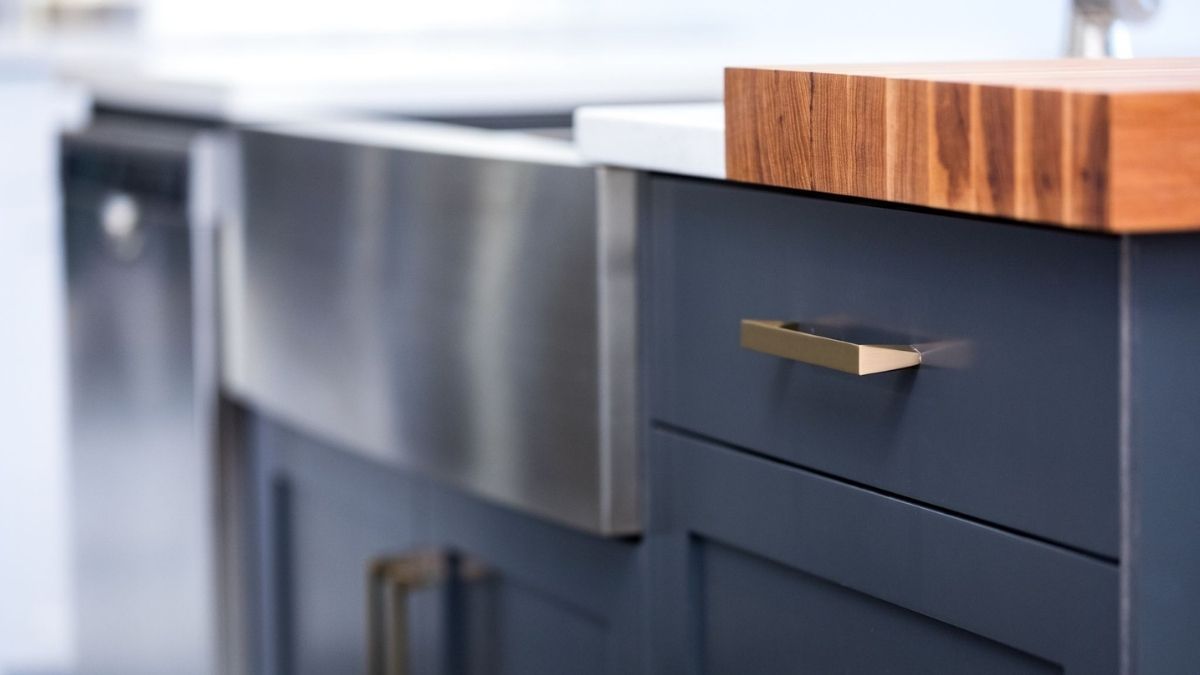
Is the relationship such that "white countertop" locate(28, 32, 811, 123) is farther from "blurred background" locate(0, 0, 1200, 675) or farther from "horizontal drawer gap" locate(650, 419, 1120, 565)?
"horizontal drawer gap" locate(650, 419, 1120, 565)

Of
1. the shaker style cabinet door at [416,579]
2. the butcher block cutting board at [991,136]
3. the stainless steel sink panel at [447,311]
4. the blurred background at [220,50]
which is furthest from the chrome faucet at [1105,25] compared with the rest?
the blurred background at [220,50]

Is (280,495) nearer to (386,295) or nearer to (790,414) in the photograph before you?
(386,295)

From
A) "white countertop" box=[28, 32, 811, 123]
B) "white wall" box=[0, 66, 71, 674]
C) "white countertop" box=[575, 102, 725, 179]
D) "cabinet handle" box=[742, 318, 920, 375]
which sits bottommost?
"white wall" box=[0, 66, 71, 674]

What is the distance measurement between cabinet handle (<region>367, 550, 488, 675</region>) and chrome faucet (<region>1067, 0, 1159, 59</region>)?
558 mm

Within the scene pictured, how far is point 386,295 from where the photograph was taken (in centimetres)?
120

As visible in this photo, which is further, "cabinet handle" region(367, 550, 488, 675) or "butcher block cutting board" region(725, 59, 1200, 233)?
"cabinet handle" region(367, 550, 488, 675)

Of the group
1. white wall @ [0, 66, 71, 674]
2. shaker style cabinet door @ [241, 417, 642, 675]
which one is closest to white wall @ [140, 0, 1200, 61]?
white wall @ [0, 66, 71, 674]

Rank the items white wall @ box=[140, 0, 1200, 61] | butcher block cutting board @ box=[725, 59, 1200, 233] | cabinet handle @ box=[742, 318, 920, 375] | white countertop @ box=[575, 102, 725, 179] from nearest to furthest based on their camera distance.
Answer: butcher block cutting board @ box=[725, 59, 1200, 233], cabinet handle @ box=[742, 318, 920, 375], white countertop @ box=[575, 102, 725, 179], white wall @ box=[140, 0, 1200, 61]

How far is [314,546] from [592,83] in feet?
2.02

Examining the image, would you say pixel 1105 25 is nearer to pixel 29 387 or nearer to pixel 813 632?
pixel 813 632

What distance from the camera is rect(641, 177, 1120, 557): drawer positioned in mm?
646

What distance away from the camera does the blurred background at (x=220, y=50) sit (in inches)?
76.8

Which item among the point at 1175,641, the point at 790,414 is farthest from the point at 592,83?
the point at 1175,641

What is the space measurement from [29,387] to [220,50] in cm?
55
